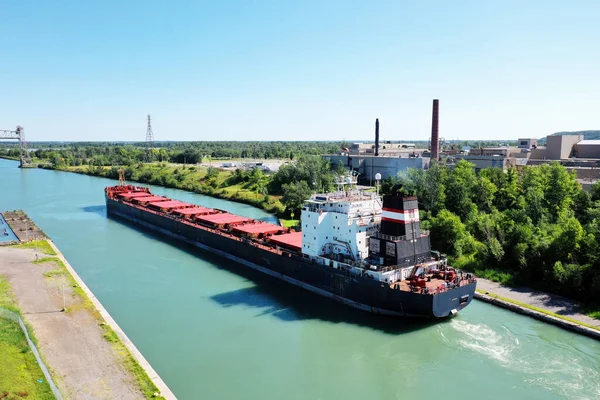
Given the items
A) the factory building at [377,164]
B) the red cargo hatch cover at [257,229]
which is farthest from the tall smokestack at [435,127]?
the red cargo hatch cover at [257,229]

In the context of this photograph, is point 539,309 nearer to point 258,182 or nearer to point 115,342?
point 115,342

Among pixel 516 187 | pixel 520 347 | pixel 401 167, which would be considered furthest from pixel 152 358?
pixel 401 167

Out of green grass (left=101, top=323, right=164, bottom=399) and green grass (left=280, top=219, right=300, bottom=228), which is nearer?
green grass (left=101, top=323, right=164, bottom=399)

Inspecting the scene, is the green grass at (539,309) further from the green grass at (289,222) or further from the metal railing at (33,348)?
the green grass at (289,222)

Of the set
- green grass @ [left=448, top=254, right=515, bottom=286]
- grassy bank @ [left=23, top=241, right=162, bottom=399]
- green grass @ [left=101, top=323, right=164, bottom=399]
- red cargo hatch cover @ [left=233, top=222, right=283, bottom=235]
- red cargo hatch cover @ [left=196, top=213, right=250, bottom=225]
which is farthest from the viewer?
red cargo hatch cover @ [left=196, top=213, right=250, bottom=225]

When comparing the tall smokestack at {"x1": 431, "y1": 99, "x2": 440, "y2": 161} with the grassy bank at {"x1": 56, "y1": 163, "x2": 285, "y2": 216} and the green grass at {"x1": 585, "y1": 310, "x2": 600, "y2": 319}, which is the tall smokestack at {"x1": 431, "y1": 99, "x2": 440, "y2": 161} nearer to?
the grassy bank at {"x1": 56, "y1": 163, "x2": 285, "y2": 216}

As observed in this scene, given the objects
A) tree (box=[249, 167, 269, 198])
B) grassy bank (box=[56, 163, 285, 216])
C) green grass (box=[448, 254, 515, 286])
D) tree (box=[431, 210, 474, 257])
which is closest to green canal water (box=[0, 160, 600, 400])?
green grass (box=[448, 254, 515, 286])
